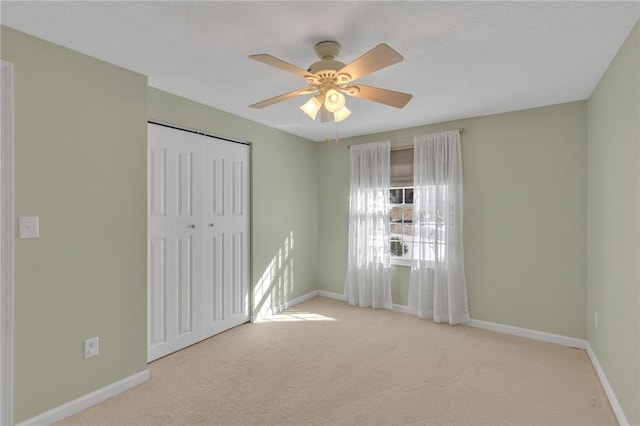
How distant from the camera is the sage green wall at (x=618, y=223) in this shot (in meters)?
1.86

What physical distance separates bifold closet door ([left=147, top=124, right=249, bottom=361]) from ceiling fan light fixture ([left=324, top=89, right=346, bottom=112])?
5.79 ft

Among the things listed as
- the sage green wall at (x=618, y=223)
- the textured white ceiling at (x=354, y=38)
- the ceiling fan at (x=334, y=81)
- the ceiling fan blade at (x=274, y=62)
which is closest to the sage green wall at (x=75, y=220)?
the textured white ceiling at (x=354, y=38)

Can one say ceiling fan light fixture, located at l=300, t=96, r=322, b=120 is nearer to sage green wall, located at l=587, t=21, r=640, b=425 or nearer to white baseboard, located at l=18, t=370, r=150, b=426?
sage green wall, located at l=587, t=21, r=640, b=425

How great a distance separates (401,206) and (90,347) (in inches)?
142

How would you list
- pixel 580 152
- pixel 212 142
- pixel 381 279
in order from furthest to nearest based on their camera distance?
pixel 381 279
pixel 212 142
pixel 580 152

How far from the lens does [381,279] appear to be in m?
4.39

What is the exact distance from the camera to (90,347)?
7.49 ft

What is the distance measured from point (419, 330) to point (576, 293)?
1586 mm

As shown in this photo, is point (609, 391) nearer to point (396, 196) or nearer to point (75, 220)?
point (396, 196)

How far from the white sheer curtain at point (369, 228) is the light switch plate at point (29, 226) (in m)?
3.40

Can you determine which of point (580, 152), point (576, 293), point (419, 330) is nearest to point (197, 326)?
point (419, 330)

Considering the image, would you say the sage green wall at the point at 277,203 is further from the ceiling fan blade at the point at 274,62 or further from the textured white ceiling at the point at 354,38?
the ceiling fan blade at the point at 274,62

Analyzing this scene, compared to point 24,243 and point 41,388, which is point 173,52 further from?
point 41,388

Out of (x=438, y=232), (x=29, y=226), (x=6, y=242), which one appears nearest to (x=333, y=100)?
(x=29, y=226)
